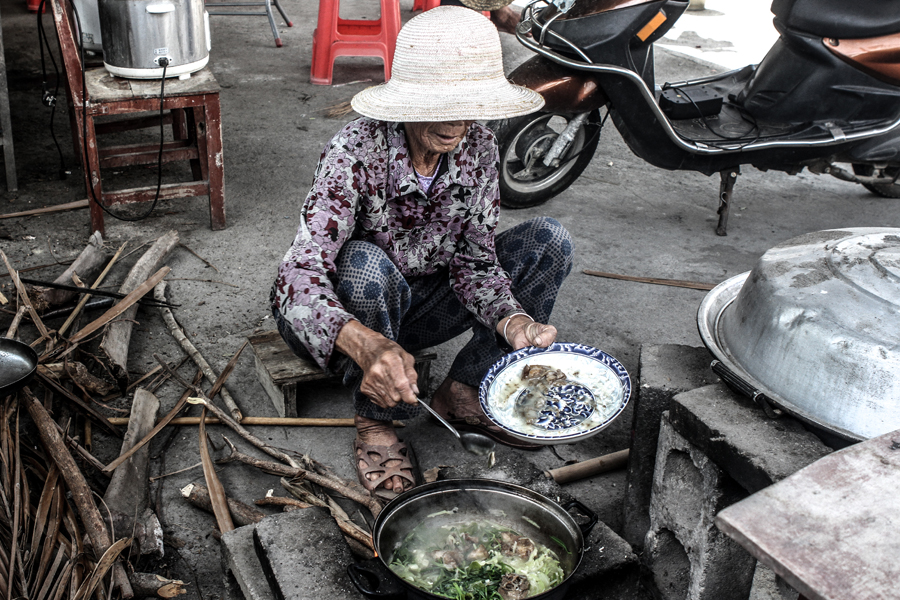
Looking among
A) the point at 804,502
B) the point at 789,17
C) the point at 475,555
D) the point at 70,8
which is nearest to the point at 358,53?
the point at 70,8

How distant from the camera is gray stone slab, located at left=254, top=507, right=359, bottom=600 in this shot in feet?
5.72

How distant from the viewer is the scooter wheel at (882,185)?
4418 mm

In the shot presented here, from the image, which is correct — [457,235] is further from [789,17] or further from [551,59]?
[789,17]

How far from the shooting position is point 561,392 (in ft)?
6.97

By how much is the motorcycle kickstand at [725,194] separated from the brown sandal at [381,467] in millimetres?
2505

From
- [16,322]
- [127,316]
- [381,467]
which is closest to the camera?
[381,467]

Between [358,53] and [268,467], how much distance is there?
4222 mm

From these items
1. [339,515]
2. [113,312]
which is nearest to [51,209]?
[113,312]

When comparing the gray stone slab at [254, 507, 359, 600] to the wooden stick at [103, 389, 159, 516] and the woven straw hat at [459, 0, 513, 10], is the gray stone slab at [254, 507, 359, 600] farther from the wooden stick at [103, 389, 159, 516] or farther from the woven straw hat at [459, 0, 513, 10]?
the woven straw hat at [459, 0, 513, 10]

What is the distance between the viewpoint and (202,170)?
3.96 m

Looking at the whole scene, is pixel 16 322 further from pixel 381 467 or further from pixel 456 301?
pixel 456 301

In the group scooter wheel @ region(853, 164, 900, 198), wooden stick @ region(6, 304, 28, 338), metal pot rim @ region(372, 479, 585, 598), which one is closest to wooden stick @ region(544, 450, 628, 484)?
metal pot rim @ region(372, 479, 585, 598)

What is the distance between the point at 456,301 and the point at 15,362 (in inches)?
52.7

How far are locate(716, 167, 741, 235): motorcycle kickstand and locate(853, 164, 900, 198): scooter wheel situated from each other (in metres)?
0.90
